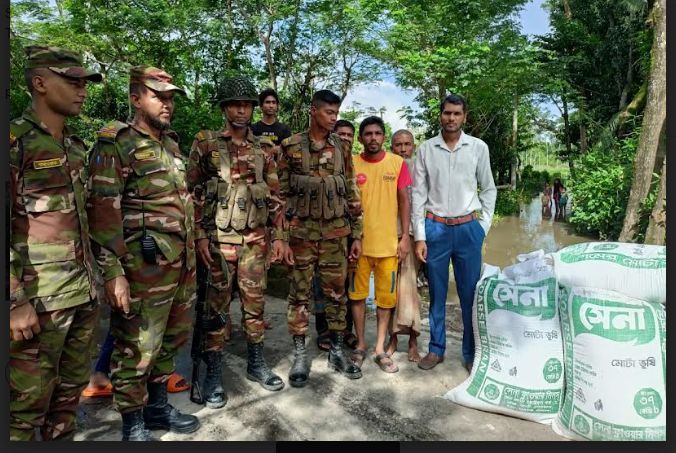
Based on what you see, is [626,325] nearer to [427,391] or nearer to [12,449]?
[427,391]

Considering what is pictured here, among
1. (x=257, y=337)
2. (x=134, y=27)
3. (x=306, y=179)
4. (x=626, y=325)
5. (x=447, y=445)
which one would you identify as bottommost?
(x=447, y=445)

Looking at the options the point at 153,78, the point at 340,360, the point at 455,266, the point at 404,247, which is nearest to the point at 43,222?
the point at 153,78

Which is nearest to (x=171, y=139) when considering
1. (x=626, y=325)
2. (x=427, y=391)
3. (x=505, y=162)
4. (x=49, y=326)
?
(x=49, y=326)

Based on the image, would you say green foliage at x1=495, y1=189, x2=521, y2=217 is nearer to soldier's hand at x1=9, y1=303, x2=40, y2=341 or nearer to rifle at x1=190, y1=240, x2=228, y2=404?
rifle at x1=190, y1=240, x2=228, y2=404

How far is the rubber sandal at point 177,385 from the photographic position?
2744 millimetres

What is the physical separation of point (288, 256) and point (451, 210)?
1.09 m

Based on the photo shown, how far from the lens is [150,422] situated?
90.7 inches

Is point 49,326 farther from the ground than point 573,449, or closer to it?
farther from the ground

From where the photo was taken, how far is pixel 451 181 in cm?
292

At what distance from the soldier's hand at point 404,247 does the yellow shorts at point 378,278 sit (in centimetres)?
5

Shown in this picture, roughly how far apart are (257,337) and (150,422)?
753 millimetres

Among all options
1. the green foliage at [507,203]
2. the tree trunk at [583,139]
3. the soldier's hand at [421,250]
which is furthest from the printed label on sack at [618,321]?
the tree trunk at [583,139]

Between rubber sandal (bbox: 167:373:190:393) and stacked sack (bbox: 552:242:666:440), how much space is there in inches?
83.1

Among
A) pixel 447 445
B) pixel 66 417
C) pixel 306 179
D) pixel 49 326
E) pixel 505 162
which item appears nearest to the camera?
pixel 49 326
